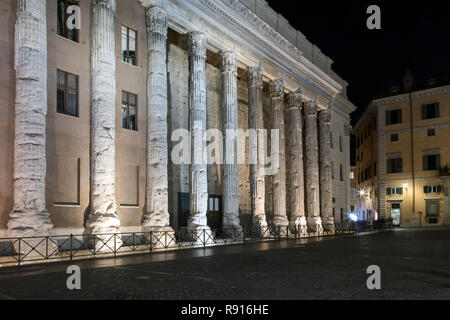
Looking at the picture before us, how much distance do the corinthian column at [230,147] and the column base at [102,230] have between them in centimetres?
777

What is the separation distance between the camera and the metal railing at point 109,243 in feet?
43.6

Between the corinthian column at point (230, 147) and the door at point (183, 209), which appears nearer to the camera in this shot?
the corinthian column at point (230, 147)

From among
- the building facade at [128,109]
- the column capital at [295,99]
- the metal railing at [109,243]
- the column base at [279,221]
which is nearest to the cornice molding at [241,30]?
the building facade at [128,109]

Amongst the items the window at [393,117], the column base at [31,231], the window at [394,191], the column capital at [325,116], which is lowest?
the column base at [31,231]

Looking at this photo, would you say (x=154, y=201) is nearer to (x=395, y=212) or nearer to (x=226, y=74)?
(x=226, y=74)

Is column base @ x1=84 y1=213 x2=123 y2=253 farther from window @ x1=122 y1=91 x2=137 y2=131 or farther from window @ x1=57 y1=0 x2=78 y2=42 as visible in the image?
window @ x1=57 y1=0 x2=78 y2=42

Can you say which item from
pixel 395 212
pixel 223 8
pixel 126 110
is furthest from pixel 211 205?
pixel 395 212

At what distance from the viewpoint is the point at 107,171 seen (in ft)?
55.5

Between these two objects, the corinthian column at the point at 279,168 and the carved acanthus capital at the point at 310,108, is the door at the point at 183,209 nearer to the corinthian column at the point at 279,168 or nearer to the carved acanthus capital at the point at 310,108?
the corinthian column at the point at 279,168

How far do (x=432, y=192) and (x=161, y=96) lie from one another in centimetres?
3724

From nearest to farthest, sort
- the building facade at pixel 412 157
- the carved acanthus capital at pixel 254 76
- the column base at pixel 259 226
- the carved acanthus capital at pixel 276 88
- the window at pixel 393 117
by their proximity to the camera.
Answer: the column base at pixel 259 226, the carved acanthus capital at pixel 254 76, the carved acanthus capital at pixel 276 88, the building facade at pixel 412 157, the window at pixel 393 117

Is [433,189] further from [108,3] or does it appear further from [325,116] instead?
[108,3]

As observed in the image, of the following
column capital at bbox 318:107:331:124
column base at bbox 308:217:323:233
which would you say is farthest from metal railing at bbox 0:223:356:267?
column capital at bbox 318:107:331:124

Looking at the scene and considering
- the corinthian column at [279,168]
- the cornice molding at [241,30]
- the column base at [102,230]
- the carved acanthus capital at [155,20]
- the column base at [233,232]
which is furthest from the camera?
the corinthian column at [279,168]
